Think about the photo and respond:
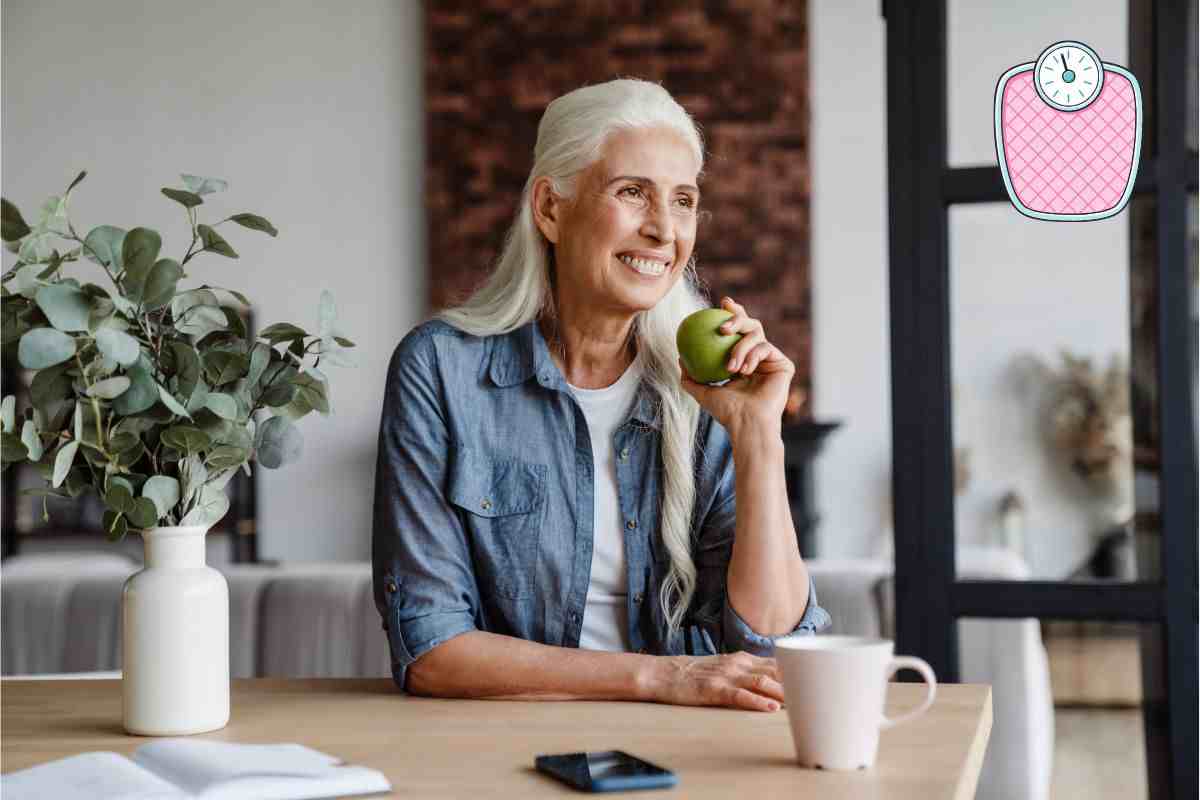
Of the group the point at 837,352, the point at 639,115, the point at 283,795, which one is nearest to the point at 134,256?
the point at 283,795

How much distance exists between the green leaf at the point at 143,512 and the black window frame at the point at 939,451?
49.8 inches

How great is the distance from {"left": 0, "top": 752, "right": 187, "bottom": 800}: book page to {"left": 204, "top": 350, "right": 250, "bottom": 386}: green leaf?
32 centimetres

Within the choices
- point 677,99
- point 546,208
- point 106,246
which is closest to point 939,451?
point 546,208

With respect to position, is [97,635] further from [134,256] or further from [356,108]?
[356,108]

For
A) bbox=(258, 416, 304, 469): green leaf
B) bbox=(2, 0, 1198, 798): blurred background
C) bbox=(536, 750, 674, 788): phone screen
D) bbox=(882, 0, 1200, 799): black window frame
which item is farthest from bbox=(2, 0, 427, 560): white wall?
bbox=(536, 750, 674, 788): phone screen

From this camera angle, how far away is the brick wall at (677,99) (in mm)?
5871

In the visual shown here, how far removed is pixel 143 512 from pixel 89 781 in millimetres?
241

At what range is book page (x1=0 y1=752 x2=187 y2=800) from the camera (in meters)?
0.85

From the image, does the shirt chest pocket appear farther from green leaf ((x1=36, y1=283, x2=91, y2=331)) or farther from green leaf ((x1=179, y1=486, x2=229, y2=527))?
green leaf ((x1=36, y1=283, x2=91, y2=331))

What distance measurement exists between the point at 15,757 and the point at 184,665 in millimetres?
142

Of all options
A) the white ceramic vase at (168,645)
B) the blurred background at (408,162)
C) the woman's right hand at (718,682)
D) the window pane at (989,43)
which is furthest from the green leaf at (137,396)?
the blurred background at (408,162)

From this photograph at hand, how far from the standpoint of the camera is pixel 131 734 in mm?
1083

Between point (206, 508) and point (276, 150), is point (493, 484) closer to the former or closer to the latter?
point (206, 508)

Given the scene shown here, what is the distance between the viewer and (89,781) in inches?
34.9
